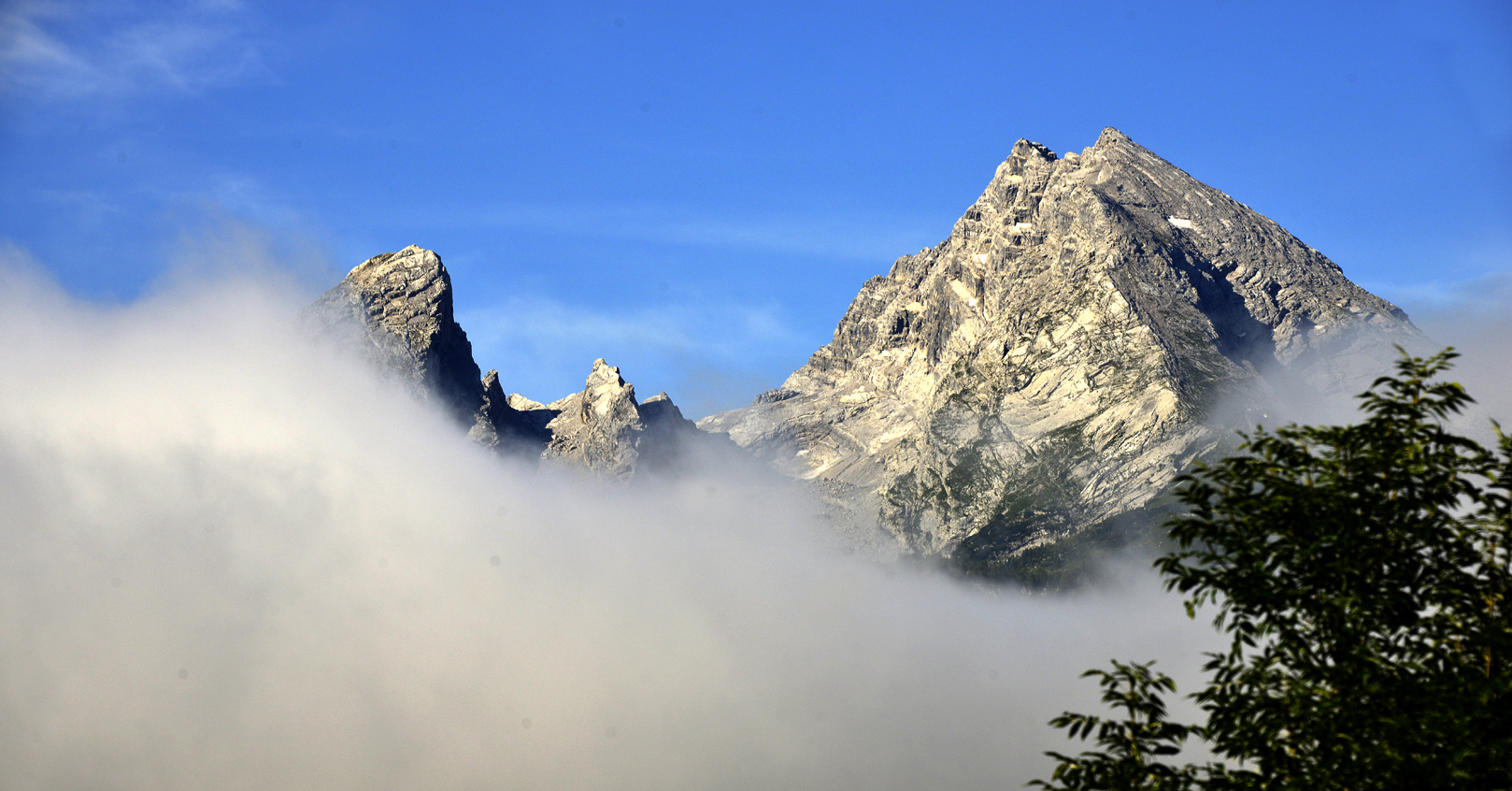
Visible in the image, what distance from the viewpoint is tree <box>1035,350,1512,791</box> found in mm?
26359

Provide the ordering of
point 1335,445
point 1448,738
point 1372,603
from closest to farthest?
point 1448,738, point 1372,603, point 1335,445

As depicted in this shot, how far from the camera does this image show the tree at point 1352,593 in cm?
2636

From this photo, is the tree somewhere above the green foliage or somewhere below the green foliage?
above

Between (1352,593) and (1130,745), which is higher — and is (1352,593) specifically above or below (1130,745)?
above

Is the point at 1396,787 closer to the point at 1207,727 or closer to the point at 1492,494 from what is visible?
the point at 1207,727

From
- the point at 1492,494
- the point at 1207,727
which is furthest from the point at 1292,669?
the point at 1492,494

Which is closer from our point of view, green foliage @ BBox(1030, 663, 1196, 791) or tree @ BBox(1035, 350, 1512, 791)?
tree @ BBox(1035, 350, 1512, 791)

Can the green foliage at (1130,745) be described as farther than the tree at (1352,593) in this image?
Yes

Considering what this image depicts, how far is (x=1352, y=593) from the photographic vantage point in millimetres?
26531

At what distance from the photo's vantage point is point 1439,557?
27875 mm

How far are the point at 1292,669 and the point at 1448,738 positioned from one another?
385 centimetres

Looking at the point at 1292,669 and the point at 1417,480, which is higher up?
the point at 1417,480

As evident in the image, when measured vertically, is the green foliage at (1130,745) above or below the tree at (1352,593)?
below

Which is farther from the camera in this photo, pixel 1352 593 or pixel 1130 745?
pixel 1130 745
